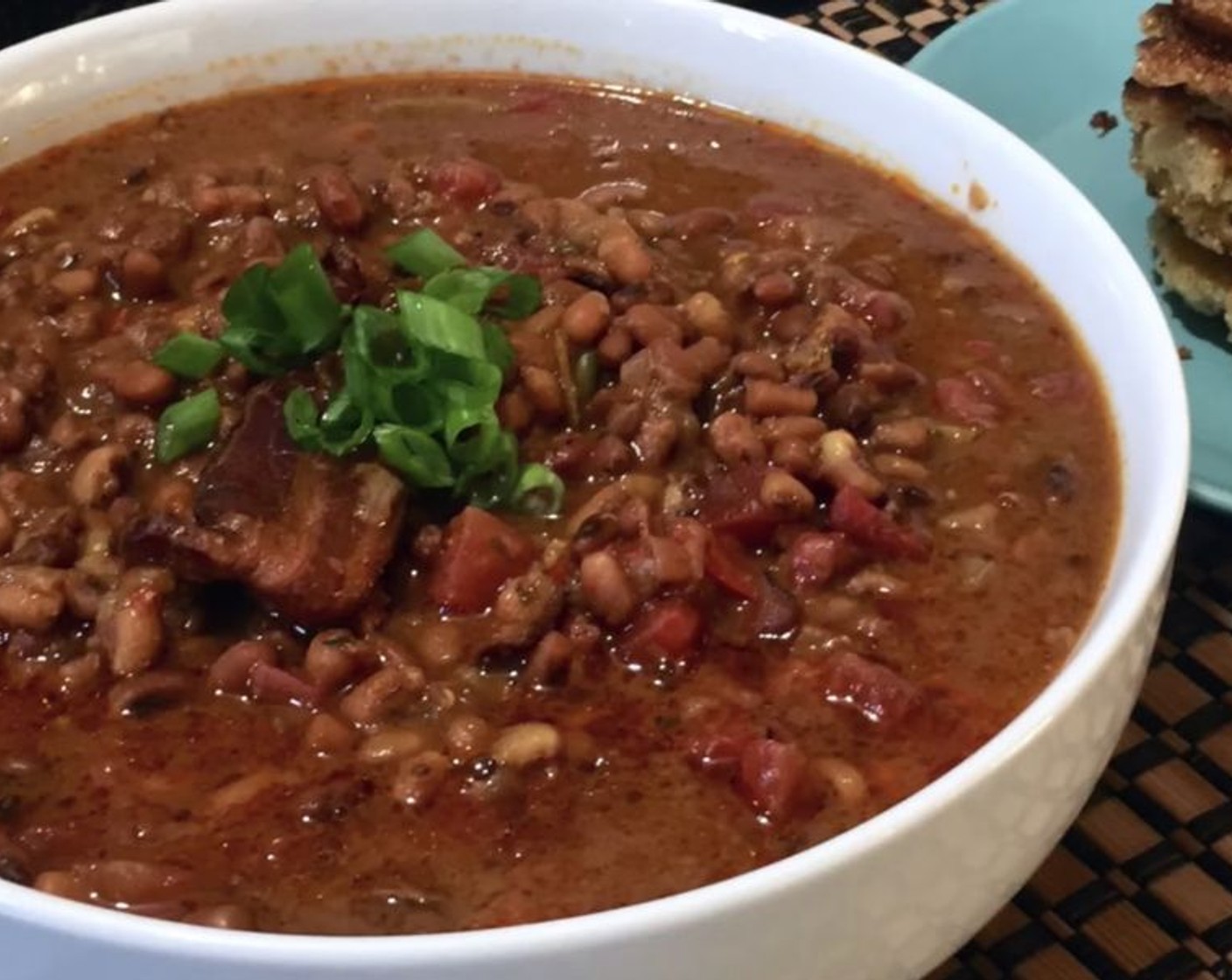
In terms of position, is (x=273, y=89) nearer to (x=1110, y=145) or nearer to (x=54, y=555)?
(x=54, y=555)

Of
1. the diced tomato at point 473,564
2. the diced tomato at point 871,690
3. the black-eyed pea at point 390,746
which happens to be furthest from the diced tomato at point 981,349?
the black-eyed pea at point 390,746

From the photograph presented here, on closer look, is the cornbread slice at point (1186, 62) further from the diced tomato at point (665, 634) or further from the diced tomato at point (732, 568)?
the diced tomato at point (665, 634)

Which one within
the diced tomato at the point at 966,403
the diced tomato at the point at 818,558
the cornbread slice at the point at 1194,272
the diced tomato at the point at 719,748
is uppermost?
the diced tomato at the point at 966,403

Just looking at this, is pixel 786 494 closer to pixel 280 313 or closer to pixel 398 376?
pixel 398 376

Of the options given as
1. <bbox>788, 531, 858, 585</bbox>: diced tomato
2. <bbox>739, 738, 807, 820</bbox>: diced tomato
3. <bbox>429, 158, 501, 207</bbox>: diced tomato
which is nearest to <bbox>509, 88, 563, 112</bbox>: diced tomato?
<bbox>429, 158, 501, 207</bbox>: diced tomato

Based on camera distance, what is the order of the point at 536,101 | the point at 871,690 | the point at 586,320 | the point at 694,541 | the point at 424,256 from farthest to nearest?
the point at 536,101 < the point at 424,256 < the point at 586,320 < the point at 694,541 < the point at 871,690

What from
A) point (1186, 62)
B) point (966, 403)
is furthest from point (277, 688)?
point (1186, 62)

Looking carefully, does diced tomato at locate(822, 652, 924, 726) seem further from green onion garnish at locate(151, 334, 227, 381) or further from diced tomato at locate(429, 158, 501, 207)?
diced tomato at locate(429, 158, 501, 207)
